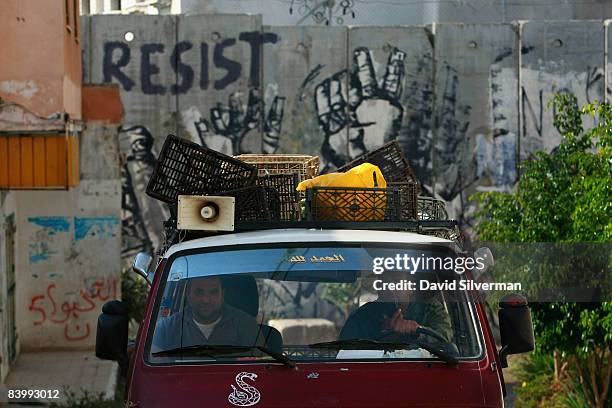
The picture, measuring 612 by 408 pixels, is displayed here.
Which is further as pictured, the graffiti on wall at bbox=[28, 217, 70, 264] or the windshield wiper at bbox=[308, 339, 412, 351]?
the graffiti on wall at bbox=[28, 217, 70, 264]

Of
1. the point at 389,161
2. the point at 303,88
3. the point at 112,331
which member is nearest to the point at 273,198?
the point at 112,331

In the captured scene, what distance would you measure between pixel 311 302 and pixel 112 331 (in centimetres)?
97

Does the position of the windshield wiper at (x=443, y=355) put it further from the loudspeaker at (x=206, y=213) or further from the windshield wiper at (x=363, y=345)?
the loudspeaker at (x=206, y=213)

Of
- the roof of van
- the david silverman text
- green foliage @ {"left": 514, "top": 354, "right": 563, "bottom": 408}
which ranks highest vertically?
the roof of van

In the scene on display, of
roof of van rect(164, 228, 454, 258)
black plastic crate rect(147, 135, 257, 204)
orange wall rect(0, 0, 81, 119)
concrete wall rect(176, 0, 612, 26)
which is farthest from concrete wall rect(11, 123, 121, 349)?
roof of van rect(164, 228, 454, 258)

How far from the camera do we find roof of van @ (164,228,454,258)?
5.74 meters

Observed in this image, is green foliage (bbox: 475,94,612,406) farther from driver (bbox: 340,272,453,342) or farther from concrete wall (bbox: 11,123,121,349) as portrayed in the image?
concrete wall (bbox: 11,123,121,349)

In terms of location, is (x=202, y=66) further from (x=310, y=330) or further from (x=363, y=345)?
(x=363, y=345)

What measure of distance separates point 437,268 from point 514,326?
0.46 meters

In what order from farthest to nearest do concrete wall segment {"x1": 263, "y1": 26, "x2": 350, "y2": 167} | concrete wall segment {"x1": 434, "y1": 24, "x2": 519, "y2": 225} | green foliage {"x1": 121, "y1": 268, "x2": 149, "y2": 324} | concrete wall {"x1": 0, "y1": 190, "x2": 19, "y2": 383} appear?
concrete wall segment {"x1": 434, "y1": 24, "x2": 519, "y2": 225} → concrete wall segment {"x1": 263, "y1": 26, "x2": 350, "y2": 167} → green foliage {"x1": 121, "y1": 268, "x2": 149, "y2": 324} → concrete wall {"x1": 0, "y1": 190, "x2": 19, "y2": 383}

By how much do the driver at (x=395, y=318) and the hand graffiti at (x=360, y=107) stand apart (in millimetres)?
13551

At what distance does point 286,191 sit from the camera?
6.80 m

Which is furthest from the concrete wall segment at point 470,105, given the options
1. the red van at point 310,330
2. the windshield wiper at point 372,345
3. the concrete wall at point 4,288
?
the windshield wiper at point 372,345

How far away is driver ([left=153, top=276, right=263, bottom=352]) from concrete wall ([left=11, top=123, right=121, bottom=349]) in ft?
35.4
